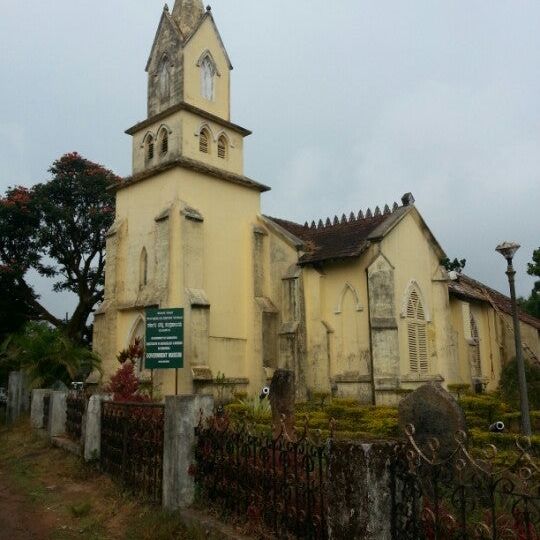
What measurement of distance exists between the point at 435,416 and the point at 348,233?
14.1 metres

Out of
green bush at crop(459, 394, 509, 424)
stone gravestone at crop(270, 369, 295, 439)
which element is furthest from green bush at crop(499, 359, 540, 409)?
stone gravestone at crop(270, 369, 295, 439)

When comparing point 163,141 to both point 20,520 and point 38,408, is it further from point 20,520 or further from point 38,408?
point 20,520

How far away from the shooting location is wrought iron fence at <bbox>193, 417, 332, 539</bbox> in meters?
5.39

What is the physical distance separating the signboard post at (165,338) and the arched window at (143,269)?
4.90 metres

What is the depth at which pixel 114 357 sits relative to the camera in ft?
65.6

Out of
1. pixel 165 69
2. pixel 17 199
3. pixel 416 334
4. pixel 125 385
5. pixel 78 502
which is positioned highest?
pixel 165 69

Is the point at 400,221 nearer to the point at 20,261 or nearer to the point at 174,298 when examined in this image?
the point at 174,298

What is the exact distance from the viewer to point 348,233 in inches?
856

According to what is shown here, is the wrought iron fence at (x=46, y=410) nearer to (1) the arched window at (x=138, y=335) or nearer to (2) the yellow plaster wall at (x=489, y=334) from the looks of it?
(1) the arched window at (x=138, y=335)

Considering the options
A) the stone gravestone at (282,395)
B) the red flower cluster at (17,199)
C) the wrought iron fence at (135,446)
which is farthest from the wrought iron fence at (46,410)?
the red flower cluster at (17,199)

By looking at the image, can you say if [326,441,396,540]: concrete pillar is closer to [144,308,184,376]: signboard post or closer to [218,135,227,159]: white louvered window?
[144,308,184,376]: signboard post

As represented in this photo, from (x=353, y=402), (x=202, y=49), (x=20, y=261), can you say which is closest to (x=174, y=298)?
(x=353, y=402)

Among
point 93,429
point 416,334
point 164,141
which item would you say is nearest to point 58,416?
point 93,429

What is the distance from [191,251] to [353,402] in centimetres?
745
